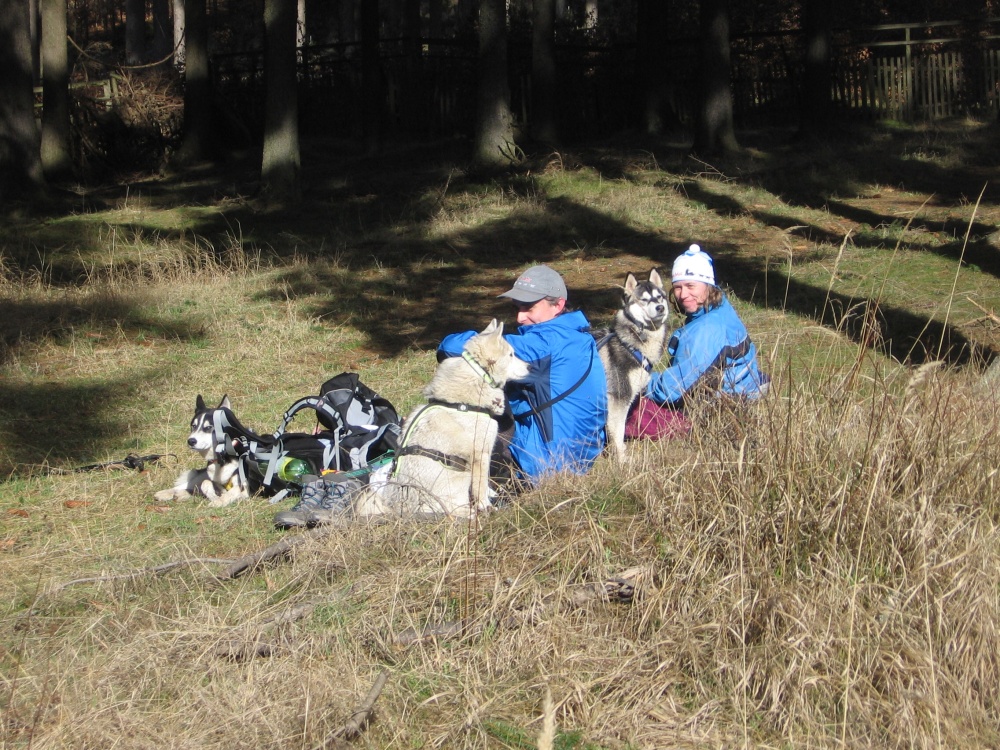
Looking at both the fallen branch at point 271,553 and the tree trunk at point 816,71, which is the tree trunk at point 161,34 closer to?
the tree trunk at point 816,71

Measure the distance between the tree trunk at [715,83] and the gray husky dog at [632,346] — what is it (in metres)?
12.6

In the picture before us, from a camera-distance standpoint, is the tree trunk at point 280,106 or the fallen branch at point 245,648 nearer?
the fallen branch at point 245,648

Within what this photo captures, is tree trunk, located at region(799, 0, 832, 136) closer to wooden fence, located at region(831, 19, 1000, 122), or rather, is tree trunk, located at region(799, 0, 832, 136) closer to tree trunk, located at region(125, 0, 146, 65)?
wooden fence, located at region(831, 19, 1000, 122)

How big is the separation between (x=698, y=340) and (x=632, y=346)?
0.68m

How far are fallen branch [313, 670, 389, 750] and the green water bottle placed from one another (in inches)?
102

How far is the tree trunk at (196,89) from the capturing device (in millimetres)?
22781

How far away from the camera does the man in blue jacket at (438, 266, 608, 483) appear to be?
581cm

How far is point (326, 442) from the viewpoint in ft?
21.4

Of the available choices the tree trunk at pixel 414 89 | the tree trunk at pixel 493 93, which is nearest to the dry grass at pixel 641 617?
the tree trunk at pixel 493 93

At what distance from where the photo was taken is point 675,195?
51.7 ft

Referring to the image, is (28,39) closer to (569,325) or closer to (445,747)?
(569,325)

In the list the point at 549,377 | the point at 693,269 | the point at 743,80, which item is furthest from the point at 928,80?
the point at 549,377

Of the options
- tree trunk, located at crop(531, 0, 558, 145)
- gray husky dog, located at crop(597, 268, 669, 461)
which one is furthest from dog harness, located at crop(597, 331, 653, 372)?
tree trunk, located at crop(531, 0, 558, 145)

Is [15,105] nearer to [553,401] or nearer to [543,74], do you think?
[543,74]
